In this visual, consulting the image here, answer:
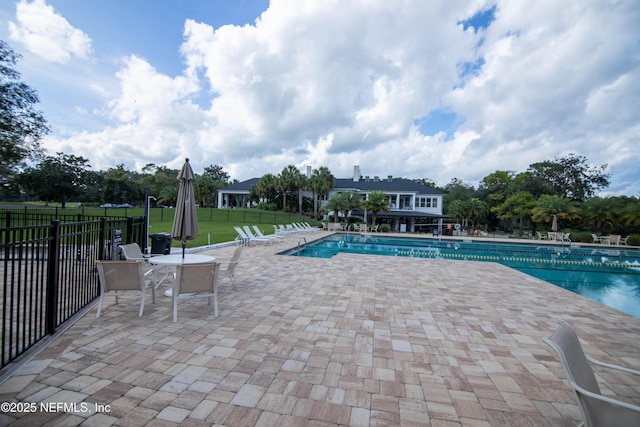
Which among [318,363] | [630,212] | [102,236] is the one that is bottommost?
[318,363]

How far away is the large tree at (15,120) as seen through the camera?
66.0ft

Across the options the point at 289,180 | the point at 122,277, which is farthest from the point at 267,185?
the point at 122,277

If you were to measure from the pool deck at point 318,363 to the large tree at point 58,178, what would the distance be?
4758cm

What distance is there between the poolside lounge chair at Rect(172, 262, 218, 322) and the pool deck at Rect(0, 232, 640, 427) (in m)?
0.42

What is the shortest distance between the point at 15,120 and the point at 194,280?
1088 inches

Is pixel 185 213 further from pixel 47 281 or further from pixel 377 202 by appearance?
pixel 377 202

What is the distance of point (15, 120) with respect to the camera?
20.9 m

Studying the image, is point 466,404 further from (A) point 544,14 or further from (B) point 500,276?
(A) point 544,14

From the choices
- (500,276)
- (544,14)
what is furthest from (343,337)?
(544,14)

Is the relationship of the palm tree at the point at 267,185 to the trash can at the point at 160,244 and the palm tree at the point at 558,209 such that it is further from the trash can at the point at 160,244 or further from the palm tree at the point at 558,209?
the palm tree at the point at 558,209

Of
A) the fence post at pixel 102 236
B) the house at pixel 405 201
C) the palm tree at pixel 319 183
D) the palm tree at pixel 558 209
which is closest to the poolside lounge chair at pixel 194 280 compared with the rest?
the fence post at pixel 102 236

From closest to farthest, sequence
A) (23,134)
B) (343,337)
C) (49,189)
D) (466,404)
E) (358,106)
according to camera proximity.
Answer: (466,404), (343,337), (358,106), (23,134), (49,189)

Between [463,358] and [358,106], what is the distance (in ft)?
60.7

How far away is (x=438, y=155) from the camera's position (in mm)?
31750
